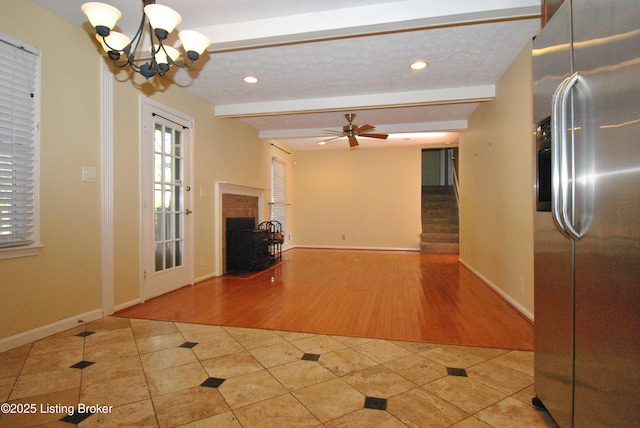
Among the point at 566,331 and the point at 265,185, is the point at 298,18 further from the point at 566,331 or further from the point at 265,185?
the point at 265,185

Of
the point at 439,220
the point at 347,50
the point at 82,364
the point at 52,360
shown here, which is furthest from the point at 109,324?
the point at 439,220

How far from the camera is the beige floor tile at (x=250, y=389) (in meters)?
1.68

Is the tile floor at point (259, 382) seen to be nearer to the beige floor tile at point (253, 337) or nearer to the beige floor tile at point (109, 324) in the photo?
the beige floor tile at point (253, 337)

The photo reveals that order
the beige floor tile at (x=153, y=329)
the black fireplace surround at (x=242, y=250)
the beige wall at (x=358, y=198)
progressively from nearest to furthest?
the beige floor tile at (x=153, y=329)
the black fireplace surround at (x=242, y=250)
the beige wall at (x=358, y=198)

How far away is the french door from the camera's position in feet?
11.6

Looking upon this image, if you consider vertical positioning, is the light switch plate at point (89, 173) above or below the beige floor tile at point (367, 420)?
above

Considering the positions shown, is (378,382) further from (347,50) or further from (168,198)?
(168,198)

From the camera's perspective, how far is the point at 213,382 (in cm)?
185

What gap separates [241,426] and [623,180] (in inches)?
68.4

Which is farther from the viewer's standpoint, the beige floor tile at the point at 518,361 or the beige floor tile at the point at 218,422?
the beige floor tile at the point at 518,361

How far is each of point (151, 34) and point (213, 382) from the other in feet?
7.68

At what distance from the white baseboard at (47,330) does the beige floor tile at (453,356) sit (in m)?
2.84

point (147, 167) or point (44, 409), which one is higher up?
point (147, 167)

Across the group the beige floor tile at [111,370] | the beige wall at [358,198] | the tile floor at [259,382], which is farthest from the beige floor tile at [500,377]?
the beige wall at [358,198]
